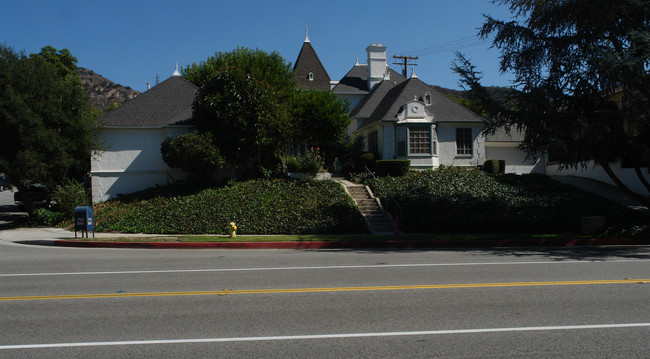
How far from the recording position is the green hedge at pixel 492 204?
18391 millimetres

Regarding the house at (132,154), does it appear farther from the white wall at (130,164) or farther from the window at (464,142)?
the window at (464,142)

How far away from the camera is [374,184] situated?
75.5ft

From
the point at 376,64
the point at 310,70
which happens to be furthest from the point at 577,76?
the point at 310,70

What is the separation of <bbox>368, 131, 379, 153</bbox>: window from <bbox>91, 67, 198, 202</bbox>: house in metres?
11.2

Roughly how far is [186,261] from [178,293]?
4.09 m

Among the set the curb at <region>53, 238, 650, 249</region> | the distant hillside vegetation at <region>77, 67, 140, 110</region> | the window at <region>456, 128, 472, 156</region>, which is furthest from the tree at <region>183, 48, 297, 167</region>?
the distant hillside vegetation at <region>77, 67, 140, 110</region>

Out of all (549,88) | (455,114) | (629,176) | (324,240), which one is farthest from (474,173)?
(324,240)

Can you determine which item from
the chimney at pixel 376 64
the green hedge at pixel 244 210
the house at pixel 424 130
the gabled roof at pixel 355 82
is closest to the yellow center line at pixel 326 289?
the green hedge at pixel 244 210

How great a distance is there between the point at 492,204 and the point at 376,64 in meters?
24.7

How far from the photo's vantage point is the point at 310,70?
43.6m

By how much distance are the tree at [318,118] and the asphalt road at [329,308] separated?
50.0 feet

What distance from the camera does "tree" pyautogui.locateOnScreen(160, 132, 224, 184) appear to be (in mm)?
21938

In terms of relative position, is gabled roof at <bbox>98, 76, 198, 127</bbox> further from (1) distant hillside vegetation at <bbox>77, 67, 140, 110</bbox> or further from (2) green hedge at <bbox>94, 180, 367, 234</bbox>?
(1) distant hillside vegetation at <bbox>77, 67, 140, 110</bbox>

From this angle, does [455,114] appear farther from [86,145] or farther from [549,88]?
[86,145]
